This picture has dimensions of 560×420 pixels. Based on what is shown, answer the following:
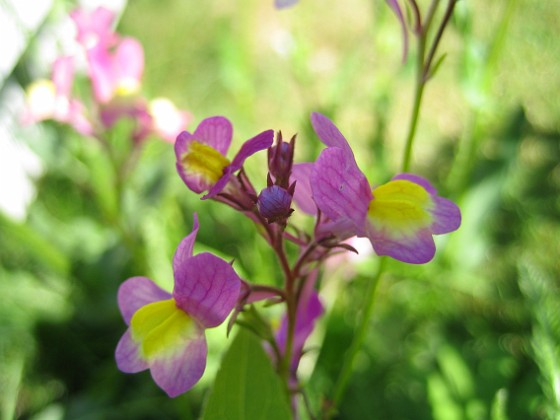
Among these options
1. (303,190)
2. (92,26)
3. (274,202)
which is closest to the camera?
(274,202)

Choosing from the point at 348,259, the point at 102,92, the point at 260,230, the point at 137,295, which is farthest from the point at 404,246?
the point at 102,92

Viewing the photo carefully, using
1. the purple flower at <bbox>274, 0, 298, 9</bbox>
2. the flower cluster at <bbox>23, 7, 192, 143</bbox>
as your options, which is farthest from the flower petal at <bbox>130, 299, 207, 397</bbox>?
the flower cluster at <bbox>23, 7, 192, 143</bbox>

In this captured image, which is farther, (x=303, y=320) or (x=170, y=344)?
(x=303, y=320)

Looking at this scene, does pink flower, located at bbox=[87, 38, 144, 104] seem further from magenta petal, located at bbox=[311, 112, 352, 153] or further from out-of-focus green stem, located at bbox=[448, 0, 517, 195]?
magenta petal, located at bbox=[311, 112, 352, 153]

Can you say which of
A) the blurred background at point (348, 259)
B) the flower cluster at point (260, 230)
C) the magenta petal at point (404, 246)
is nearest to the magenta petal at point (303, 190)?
the flower cluster at point (260, 230)

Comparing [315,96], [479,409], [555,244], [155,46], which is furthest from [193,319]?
[155,46]

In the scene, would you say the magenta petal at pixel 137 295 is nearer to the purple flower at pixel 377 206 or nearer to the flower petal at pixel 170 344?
the flower petal at pixel 170 344

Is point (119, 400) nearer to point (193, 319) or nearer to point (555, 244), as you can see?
point (193, 319)

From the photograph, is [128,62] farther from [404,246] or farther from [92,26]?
[404,246]
